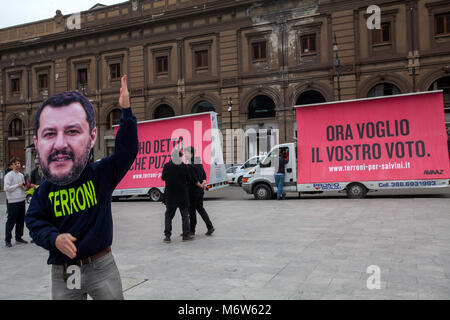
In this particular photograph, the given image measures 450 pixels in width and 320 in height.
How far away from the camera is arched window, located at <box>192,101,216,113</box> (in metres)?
31.1

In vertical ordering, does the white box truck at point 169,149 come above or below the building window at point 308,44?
below

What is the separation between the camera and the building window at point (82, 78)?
35.2 metres

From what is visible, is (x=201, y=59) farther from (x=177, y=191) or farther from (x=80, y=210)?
(x=80, y=210)

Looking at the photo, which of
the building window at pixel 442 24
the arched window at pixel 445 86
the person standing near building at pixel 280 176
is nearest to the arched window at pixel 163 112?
the person standing near building at pixel 280 176

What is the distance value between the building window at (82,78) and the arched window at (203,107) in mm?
10395

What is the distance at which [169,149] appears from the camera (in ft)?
59.4

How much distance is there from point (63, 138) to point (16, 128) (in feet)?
133

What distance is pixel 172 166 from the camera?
28.0 ft

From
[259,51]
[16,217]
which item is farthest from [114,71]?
[16,217]

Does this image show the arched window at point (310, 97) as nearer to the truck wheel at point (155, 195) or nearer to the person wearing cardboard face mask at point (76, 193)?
the truck wheel at point (155, 195)

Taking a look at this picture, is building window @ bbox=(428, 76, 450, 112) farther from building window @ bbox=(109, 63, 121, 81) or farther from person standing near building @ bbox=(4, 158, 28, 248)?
person standing near building @ bbox=(4, 158, 28, 248)

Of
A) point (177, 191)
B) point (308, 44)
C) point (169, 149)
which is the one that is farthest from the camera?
point (308, 44)

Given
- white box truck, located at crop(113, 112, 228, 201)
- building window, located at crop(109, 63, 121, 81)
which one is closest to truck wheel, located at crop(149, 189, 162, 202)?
white box truck, located at crop(113, 112, 228, 201)

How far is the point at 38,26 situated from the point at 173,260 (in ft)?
122
